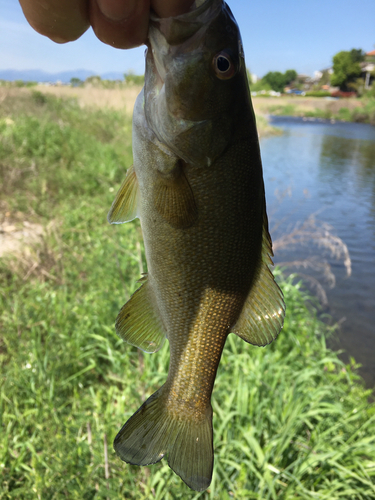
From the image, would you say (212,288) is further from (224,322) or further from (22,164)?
(22,164)

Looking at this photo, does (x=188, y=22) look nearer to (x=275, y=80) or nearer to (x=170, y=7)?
(x=170, y=7)

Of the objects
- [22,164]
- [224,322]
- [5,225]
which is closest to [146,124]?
[224,322]

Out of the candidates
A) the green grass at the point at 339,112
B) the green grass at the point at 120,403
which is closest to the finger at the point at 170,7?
the green grass at the point at 120,403

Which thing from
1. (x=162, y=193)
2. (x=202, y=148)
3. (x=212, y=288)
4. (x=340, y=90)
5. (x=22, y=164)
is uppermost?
(x=340, y=90)

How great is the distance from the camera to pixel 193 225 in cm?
134

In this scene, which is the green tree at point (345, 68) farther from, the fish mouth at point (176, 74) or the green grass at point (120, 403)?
the fish mouth at point (176, 74)

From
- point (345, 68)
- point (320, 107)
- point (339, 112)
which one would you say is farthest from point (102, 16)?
point (345, 68)

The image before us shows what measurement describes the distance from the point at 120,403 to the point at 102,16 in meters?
2.81

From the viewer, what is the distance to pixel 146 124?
134 cm

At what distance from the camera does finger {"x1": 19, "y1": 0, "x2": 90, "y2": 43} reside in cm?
117

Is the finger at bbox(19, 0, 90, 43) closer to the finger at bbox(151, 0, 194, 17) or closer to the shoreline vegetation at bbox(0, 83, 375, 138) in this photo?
the finger at bbox(151, 0, 194, 17)

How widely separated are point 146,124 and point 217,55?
0.35 meters

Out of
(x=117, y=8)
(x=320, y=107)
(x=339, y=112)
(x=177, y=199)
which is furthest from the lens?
(x=320, y=107)

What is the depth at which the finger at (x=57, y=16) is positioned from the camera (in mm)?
1168
